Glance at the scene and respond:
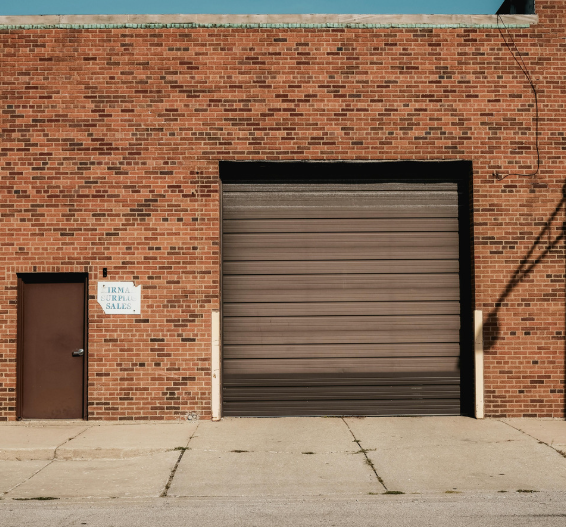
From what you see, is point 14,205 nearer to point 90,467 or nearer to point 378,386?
point 90,467

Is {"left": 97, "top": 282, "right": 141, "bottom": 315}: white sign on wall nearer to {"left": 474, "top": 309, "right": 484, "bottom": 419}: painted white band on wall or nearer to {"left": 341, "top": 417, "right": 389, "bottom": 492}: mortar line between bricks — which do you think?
→ {"left": 341, "top": 417, "right": 389, "bottom": 492}: mortar line between bricks

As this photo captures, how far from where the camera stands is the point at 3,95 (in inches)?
408

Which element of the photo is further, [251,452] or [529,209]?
[529,209]

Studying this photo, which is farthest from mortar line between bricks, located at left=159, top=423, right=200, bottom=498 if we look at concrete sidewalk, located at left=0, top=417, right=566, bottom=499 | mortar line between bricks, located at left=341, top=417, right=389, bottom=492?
mortar line between bricks, located at left=341, top=417, right=389, bottom=492

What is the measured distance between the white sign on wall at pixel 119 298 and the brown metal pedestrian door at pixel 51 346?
398mm

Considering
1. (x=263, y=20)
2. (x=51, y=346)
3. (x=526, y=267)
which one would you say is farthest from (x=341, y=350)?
(x=263, y=20)

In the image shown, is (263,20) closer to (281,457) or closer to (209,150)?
(209,150)

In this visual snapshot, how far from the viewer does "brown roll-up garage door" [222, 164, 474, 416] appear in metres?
10.5

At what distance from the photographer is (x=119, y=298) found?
1022 centimetres

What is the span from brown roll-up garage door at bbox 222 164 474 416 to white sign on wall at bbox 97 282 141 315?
1433 mm

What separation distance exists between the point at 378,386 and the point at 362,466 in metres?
3.05

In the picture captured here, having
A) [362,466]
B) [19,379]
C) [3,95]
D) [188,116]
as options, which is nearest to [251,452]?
[362,466]

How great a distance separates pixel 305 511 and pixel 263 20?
25.2 feet

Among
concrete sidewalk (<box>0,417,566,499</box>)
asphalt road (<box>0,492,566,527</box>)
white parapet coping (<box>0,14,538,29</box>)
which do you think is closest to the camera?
asphalt road (<box>0,492,566,527</box>)
